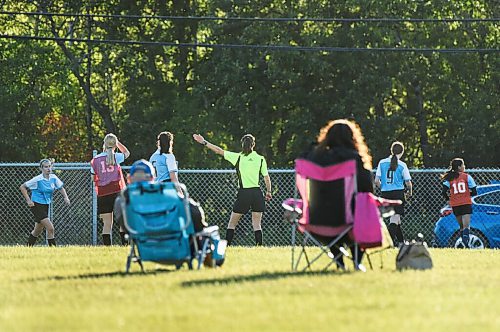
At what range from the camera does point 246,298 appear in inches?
380

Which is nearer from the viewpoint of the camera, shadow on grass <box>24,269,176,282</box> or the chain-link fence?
shadow on grass <box>24,269,176,282</box>

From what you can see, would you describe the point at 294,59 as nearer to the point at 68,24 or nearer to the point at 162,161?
the point at 68,24

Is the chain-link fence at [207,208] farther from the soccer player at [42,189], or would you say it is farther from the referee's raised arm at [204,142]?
the referee's raised arm at [204,142]

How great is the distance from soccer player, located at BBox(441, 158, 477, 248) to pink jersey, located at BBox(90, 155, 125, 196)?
5.72m

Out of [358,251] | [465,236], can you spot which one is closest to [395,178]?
[465,236]

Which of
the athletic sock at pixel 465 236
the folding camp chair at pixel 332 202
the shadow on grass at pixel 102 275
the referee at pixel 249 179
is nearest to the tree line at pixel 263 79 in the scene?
the athletic sock at pixel 465 236

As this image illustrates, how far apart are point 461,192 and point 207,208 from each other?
287 inches

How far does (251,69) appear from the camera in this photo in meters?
35.8

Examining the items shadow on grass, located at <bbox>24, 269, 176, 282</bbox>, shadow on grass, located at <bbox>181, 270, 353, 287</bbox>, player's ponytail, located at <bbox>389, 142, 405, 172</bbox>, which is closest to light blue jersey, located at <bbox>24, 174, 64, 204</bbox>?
player's ponytail, located at <bbox>389, 142, 405, 172</bbox>

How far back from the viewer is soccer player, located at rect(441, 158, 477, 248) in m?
21.0

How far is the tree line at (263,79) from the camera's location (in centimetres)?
3528

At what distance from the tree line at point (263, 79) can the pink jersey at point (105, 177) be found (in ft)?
47.3

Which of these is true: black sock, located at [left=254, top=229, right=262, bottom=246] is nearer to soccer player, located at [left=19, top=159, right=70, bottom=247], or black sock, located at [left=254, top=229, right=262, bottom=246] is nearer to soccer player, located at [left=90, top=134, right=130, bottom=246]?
soccer player, located at [left=90, top=134, right=130, bottom=246]

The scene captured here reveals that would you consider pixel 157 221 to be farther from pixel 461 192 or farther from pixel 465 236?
pixel 465 236
